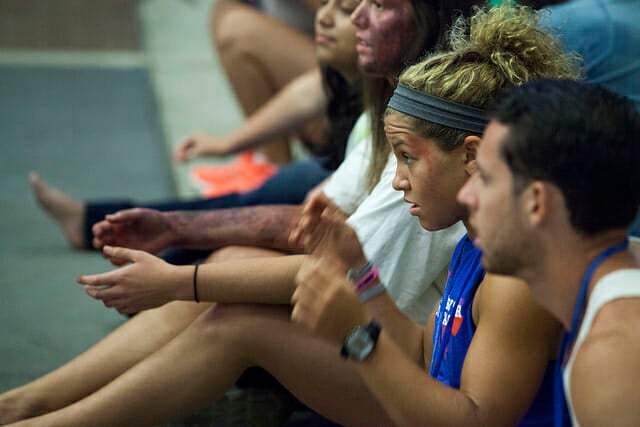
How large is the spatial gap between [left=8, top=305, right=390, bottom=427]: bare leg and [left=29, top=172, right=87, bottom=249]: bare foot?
5.22ft

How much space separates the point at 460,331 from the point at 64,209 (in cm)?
216

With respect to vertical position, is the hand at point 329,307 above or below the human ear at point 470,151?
below

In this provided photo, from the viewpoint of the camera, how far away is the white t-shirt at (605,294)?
4.09 feet

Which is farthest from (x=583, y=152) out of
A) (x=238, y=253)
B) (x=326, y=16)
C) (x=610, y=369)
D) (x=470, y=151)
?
(x=326, y=16)

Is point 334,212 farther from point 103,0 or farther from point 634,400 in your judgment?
point 103,0

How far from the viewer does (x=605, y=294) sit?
125 centimetres

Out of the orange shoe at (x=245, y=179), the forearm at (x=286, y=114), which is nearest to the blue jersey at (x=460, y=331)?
the forearm at (x=286, y=114)

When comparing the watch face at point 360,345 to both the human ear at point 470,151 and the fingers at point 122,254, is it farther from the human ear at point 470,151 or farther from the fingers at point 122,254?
the fingers at point 122,254

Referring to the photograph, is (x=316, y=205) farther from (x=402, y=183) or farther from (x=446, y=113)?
(x=446, y=113)

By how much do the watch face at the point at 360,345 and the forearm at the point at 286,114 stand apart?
1.90 m

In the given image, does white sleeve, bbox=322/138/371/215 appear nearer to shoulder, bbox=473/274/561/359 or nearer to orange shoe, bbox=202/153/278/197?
shoulder, bbox=473/274/561/359

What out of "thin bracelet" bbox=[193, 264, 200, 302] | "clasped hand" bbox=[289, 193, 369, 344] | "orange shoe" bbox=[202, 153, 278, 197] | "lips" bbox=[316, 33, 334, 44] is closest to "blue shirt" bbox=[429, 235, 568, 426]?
"clasped hand" bbox=[289, 193, 369, 344]

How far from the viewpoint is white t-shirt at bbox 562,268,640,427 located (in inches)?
49.0

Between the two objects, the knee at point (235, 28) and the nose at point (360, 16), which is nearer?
the nose at point (360, 16)
